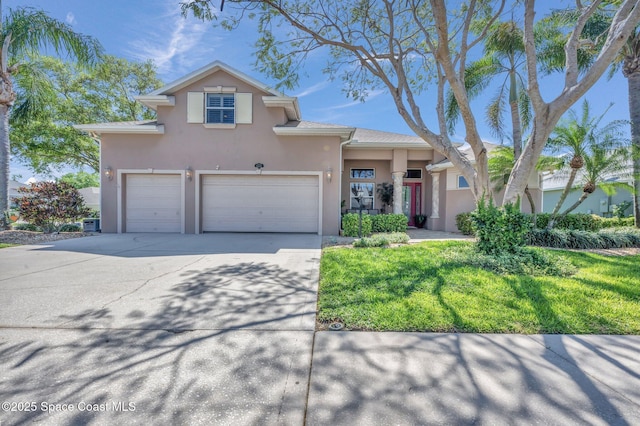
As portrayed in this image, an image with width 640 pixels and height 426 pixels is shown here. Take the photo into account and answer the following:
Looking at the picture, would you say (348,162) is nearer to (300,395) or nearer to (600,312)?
(600,312)

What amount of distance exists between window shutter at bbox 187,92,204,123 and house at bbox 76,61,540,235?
4cm

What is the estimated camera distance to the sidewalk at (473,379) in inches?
73.9

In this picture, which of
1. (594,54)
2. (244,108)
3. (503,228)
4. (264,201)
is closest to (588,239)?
(503,228)

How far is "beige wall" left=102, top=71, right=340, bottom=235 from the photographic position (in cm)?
1094

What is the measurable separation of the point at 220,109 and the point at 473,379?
1159 cm

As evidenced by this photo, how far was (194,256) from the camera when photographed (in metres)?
6.71

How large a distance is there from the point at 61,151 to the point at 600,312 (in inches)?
928

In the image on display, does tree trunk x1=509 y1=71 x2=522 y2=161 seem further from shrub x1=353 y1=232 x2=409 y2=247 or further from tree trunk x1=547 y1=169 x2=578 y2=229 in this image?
shrub x1=353 y1=232 x2=409 y2=247

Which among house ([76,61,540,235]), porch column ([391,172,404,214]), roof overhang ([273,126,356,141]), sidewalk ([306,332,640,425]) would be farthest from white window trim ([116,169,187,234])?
sidewalk ([306,332,640,425])

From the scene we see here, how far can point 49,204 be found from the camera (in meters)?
10.2

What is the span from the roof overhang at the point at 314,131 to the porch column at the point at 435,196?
5262 mm

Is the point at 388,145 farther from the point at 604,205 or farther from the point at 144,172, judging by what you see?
the point at 604,205

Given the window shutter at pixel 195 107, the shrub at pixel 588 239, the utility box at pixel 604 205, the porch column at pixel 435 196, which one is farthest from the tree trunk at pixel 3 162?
the utility box at pixel 604 205

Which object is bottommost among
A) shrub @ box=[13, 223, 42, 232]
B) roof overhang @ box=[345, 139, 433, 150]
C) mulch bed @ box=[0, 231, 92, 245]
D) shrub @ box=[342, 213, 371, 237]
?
mulch bed @ box=[0, 231, 92, 245]
